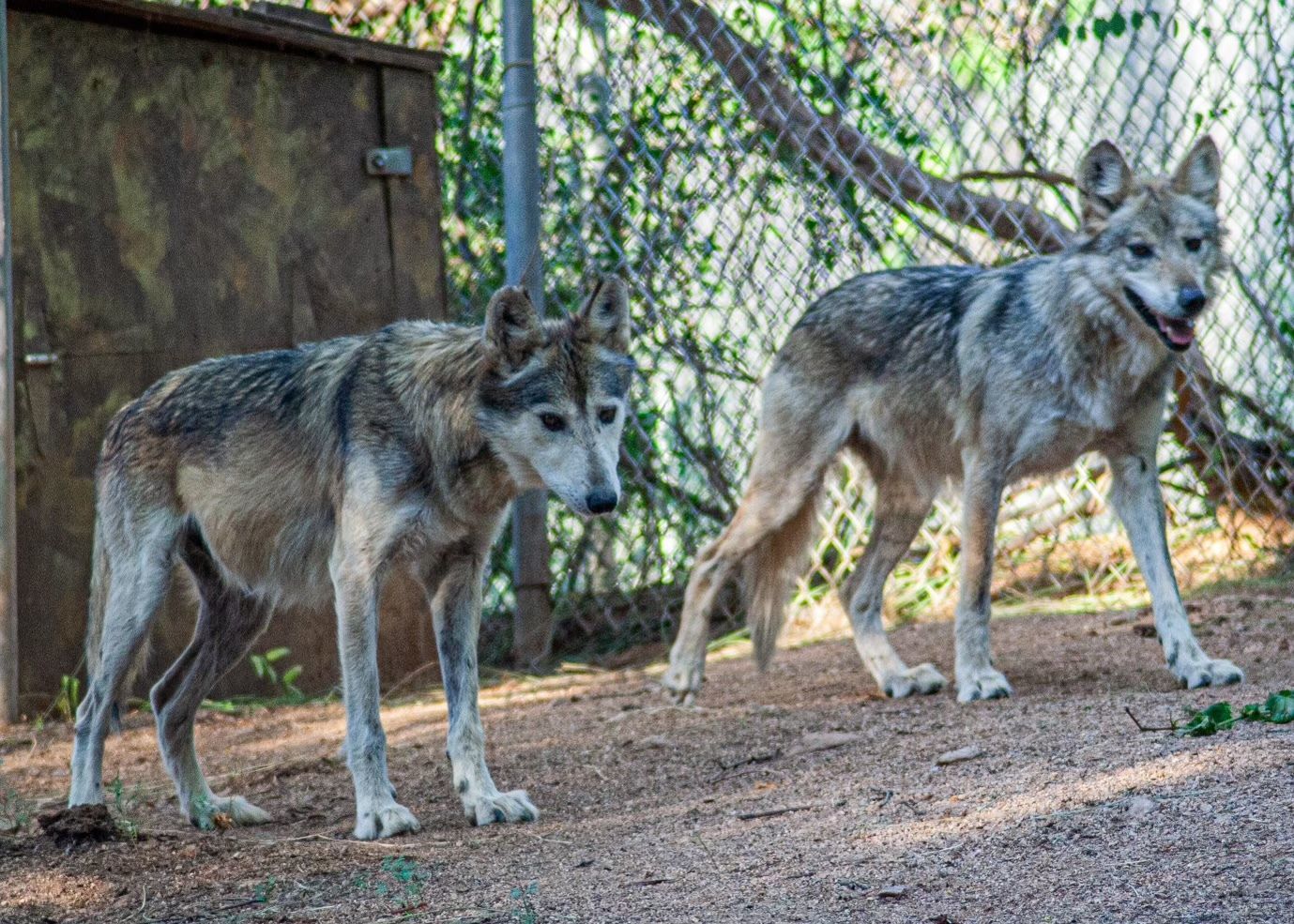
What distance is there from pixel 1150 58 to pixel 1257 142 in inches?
24.0

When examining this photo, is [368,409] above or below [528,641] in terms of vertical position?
above

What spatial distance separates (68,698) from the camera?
5.80m

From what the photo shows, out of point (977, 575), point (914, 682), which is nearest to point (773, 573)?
point (914, 682)

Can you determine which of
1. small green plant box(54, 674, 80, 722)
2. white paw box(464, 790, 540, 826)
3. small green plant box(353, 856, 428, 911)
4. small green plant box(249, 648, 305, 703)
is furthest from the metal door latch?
small green plant box(353, 856, 428, 911)

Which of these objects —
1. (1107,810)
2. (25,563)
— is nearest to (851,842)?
(1107,810)

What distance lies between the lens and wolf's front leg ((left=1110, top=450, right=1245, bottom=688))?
4734 mm

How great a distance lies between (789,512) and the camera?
562 cm

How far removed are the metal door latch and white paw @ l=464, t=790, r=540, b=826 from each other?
3409 mm

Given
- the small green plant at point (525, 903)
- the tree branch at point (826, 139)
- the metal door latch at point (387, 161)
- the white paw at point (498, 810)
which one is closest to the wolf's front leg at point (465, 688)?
the white paw at point (498, 810)

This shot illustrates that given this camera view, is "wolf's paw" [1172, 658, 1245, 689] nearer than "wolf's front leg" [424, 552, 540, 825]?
No

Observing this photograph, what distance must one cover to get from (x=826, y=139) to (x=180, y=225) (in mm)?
2818

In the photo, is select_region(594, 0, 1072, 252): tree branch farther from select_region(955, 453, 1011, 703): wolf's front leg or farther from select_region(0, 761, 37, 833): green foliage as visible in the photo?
select_region(0, 761, 37, 833): green foliage

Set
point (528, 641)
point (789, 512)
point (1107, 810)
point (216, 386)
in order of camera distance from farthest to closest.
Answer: point (528, 641) < point (789, 512) < point (216, 386) < point (1107, 810)

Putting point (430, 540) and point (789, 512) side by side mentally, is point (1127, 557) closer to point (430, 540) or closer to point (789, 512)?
point (789, 512)
